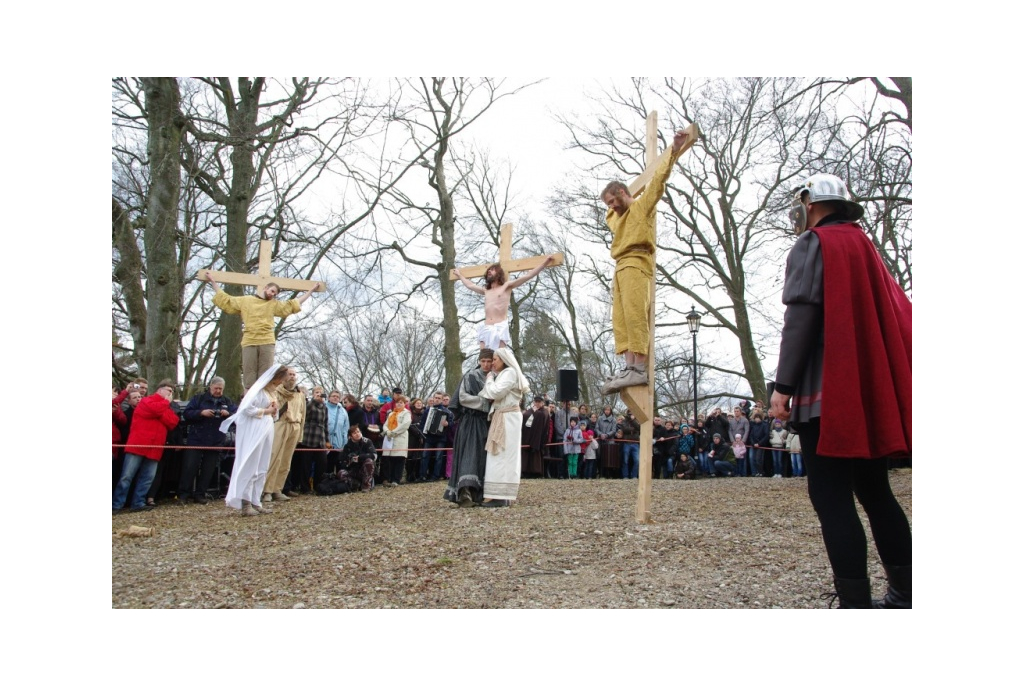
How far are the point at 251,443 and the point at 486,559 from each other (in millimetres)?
3981

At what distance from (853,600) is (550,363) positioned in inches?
1098

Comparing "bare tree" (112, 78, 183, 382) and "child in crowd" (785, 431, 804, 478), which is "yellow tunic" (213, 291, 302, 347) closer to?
"bare tree" (112, 78, 183, 382)

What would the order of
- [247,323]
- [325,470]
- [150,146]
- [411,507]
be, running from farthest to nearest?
1. [325,470]
2. [150,146]
3. [247,323]
4. [411,507]

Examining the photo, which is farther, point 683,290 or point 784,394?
point 683,290

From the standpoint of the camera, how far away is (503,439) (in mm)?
8289

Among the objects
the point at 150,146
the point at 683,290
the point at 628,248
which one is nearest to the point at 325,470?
the point at 150,146

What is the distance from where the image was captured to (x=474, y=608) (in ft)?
13.0

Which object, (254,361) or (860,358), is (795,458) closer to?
(254,361)

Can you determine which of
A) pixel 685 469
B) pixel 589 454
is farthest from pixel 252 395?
pixel 685 469

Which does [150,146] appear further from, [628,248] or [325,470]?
[628,248]

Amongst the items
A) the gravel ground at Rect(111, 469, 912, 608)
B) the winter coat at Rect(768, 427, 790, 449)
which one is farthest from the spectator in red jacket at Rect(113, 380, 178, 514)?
the winter coat at Rect(768, 427, 790, 449)

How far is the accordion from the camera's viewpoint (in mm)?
13711

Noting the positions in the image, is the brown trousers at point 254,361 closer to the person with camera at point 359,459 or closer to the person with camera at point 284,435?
the person with camera at point 284,435

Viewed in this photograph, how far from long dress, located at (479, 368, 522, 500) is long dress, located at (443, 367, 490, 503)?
6.2 inches
